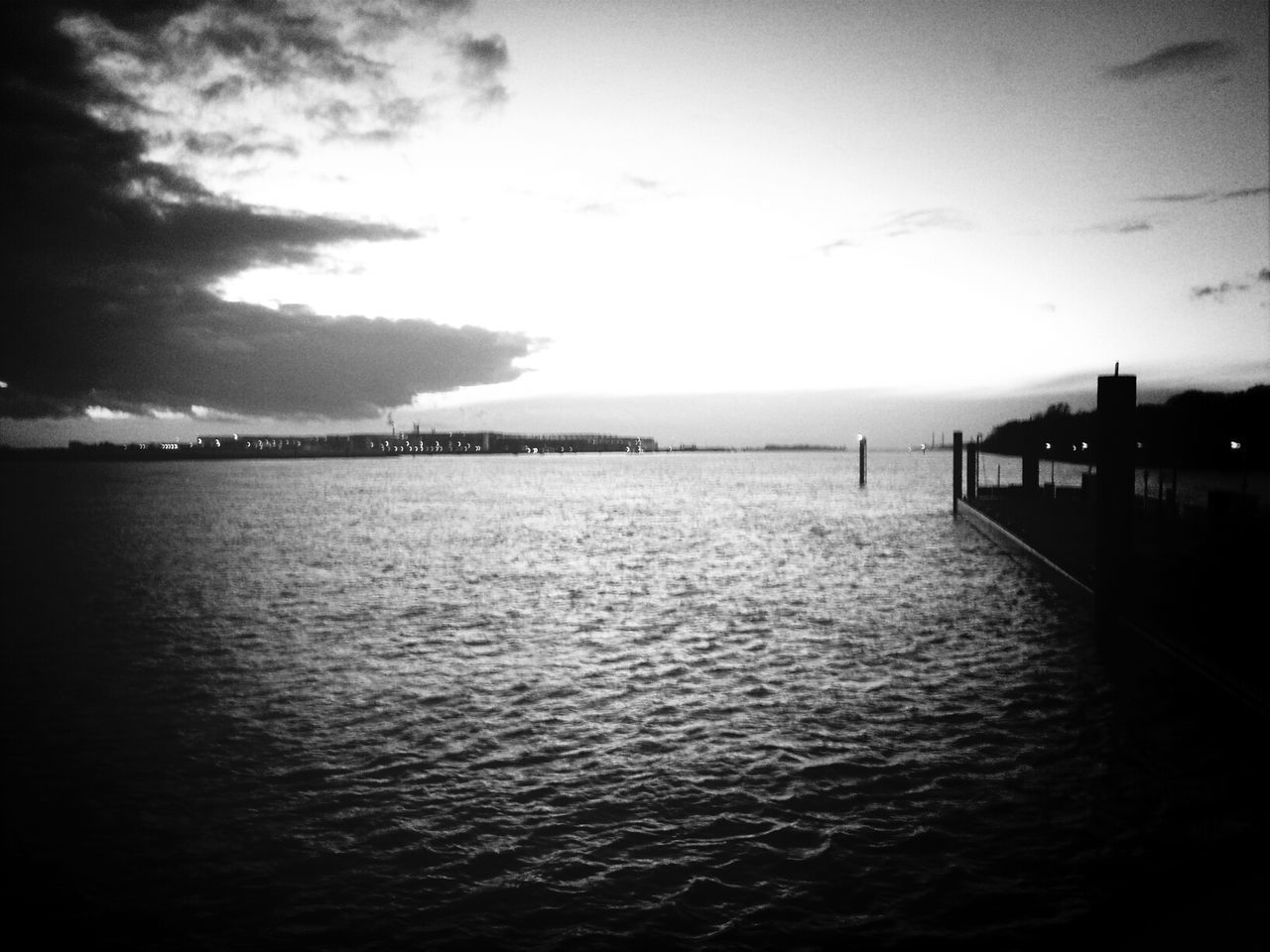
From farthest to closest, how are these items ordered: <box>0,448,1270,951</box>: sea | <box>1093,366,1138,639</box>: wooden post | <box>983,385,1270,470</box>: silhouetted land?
1. <box>983,385,1270,470</box>: silhouetted land
2. <box>1093,366,1138,639</box>: wooden post
3. <box>0,448,1270,951</box>: sea

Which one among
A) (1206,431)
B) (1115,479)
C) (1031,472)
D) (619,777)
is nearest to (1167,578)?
(1115,479)

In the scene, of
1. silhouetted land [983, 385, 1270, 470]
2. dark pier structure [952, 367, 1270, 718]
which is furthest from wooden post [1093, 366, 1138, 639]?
silhouetted land [983, 385, 1270, 470]

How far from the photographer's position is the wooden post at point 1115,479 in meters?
16.7

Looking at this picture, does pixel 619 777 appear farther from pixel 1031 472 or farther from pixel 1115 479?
pixel 1031 472

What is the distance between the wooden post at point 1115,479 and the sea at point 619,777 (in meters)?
1.66

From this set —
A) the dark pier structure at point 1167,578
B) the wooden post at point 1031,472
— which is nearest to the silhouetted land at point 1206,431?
the wooden post at point 1031,472

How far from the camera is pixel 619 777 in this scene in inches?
456

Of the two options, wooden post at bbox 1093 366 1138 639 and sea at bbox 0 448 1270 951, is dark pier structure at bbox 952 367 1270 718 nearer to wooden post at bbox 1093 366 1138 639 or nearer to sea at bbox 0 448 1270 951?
wooden post at bbox 1093 366 1138 639

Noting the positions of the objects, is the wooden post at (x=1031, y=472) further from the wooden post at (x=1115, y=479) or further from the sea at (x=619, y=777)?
the wooden post at (x=1115, y=479)

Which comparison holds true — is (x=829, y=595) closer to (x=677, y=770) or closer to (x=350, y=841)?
(x=677, y=770)

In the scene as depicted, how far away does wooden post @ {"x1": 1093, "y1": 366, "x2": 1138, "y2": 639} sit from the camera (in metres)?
16.7

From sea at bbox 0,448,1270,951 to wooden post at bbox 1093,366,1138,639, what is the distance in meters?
1.66

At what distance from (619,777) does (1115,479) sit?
38.6 ft

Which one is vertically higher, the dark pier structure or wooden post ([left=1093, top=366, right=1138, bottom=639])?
wooden post ([left=1093, top=366, right=1138, bottom=639])
